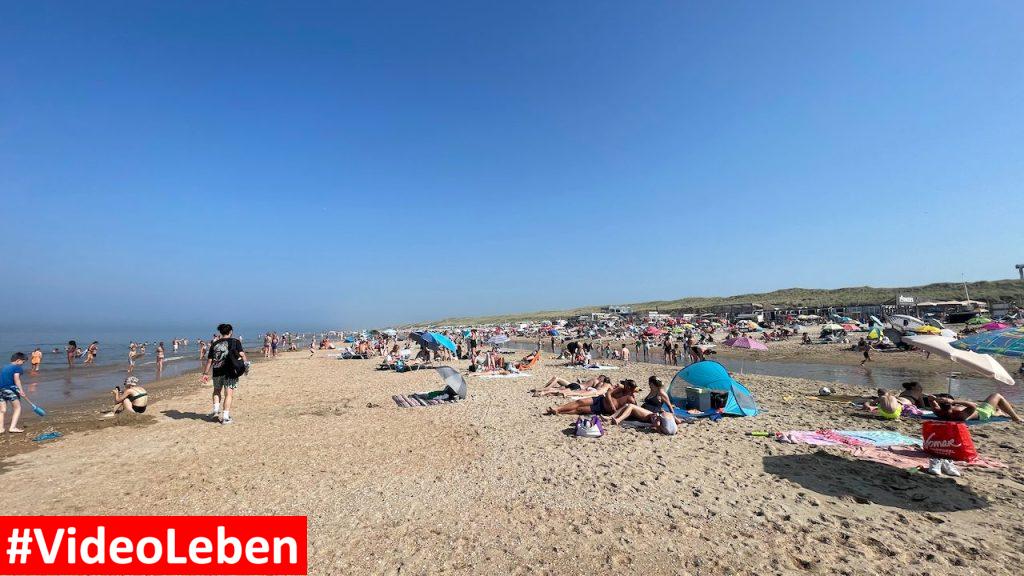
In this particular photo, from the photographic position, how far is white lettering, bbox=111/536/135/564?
369 centimetres

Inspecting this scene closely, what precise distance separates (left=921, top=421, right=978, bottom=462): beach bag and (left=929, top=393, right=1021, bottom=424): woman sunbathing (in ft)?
4.57

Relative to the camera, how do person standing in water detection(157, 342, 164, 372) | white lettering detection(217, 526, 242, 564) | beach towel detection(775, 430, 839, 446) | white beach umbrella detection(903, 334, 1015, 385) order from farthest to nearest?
1. person standing in water detection(157, 342, 164, 372)
2. white beach umbrella detection(903, 334, 1015, 385)
3. beach towel detection(775, 430, 839, 446)
4. white lettering detection(217, 526, 242, 564)

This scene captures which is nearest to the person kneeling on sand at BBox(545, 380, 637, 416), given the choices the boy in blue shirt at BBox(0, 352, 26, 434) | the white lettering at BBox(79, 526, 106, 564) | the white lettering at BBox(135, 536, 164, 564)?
the white lettering at BBox(135, 536, 164, 564)

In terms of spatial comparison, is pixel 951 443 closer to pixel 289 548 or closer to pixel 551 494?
pixel 551 494

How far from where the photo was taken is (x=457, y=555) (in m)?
3.62

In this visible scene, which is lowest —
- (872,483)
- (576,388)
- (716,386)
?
(576,388)

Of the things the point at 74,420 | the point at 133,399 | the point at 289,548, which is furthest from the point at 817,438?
the point at 74,420

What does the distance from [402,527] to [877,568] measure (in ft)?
13.5

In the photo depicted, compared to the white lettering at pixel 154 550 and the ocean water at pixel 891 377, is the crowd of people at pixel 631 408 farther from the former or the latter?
the ocean water at pixel 891 377

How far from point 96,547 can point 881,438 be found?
1049cm

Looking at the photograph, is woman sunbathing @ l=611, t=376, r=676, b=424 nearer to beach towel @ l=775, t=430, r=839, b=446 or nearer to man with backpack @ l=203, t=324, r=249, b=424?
beach towel @ l=775, t=430, r=839, b=446

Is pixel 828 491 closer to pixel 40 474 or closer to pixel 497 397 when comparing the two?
pixel 497 397

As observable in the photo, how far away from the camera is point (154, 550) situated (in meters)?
3.92

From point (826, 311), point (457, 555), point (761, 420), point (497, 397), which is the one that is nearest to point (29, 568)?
point (457, 555)
